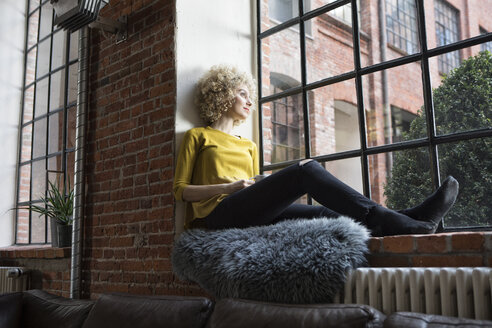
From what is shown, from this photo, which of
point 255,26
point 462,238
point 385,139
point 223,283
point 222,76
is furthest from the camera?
point 255,26

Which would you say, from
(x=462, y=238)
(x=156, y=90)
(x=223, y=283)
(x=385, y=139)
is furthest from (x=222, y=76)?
(x=462, y=238)

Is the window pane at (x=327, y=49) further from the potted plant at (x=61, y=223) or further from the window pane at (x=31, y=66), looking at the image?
the window pane at (x=31, y=66)

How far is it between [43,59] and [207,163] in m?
3.08

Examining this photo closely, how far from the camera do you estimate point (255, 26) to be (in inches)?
126

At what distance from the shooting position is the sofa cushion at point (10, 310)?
2549mm

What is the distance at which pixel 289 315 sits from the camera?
5.33 ft

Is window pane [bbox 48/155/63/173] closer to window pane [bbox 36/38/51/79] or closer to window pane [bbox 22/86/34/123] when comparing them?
window pane [bbox 22/86/34/123]

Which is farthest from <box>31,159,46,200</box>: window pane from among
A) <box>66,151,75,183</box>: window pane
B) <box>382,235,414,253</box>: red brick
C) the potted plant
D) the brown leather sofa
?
<box>382,235,414,253</box>: red brick

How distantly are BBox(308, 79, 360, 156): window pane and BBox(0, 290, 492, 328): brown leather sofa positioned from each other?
1.16 m

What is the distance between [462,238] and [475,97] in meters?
0.81

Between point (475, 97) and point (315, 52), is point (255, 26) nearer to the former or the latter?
point (315, 52)

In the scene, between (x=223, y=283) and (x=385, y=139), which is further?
(x=385, y=139)

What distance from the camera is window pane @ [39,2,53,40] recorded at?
15.8 ft

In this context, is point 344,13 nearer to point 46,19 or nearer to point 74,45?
point 74,45
